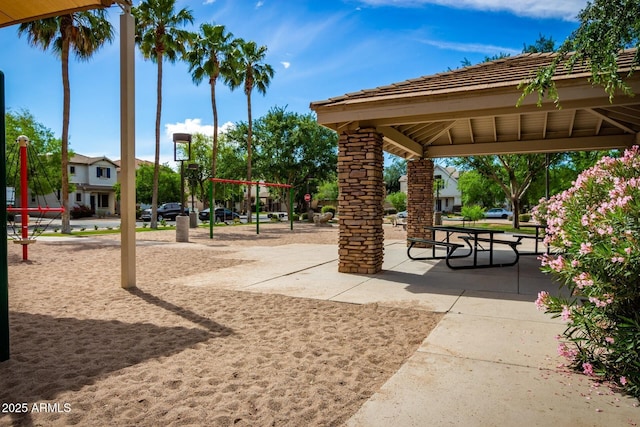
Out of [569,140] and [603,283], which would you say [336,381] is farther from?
[569,140]

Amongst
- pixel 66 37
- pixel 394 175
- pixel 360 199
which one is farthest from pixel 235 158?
pixel 394 175

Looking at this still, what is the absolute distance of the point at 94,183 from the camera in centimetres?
4556

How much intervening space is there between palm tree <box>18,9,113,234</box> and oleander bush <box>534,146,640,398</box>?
19619 millimetres

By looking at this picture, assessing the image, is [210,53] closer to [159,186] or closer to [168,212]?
[168,212]

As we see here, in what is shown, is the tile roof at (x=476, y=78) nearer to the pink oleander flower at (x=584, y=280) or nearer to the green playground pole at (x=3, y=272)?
the pink oleander flower at (x=584, y=280)

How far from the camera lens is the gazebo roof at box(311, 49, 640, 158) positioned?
6297 millimetres

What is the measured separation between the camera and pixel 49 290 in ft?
22.1

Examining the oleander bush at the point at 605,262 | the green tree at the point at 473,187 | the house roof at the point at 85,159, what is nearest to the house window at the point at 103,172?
the house roof at the point at 85,159

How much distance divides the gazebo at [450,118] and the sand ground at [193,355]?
260 centimetres

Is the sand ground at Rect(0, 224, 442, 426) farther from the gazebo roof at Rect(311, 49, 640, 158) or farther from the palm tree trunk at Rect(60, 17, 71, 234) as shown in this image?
the palm tree trunk at Rect(60, 17, 71, 234)

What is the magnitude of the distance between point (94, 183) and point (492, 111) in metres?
47.3

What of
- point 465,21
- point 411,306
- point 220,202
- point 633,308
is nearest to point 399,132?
point 465,21

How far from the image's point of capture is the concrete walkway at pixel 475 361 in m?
2.65

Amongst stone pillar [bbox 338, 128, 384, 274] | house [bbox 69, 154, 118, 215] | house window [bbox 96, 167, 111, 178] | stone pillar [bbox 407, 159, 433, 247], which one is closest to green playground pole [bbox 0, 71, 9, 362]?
stone pillar [bbox 338, 128, 384, 274]
